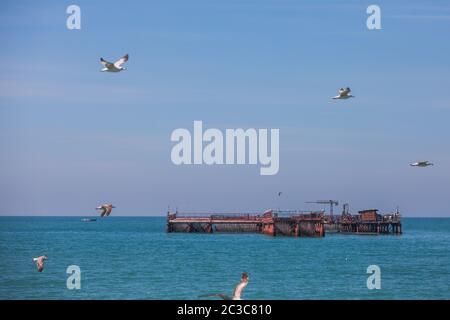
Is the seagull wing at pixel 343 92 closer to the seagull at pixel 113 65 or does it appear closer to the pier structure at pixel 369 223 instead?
the seagull at pixel 113 65

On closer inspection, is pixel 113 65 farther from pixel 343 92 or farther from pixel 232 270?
pixel 232 270

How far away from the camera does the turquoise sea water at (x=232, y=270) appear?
1890 inches

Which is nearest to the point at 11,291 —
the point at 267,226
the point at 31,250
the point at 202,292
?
the point at 202,292

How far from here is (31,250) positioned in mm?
93125

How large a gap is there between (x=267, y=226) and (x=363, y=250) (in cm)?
2702

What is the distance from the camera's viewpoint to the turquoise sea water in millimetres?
48000

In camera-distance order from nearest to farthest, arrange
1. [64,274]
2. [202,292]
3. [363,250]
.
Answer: [202,292] → [64,274] → [363,250]

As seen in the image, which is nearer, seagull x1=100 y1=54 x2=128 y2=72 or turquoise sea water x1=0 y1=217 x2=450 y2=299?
seagull x1=100 y1=54 x2=128 y2=72

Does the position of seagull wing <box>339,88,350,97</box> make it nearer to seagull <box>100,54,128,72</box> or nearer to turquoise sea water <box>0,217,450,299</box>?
seagull <box>100,54,128,72</box>

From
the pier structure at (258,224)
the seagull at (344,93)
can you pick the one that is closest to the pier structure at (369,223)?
the pier structure at (258,224)

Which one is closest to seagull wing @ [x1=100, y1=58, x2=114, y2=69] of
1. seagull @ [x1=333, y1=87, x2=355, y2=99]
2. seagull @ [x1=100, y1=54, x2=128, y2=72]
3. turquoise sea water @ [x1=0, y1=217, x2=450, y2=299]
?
seagull @ [x1=100, y1=54, x2=128, y2=72]

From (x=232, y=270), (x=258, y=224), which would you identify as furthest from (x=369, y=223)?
(x=232, y=270)

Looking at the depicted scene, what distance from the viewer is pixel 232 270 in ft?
208
